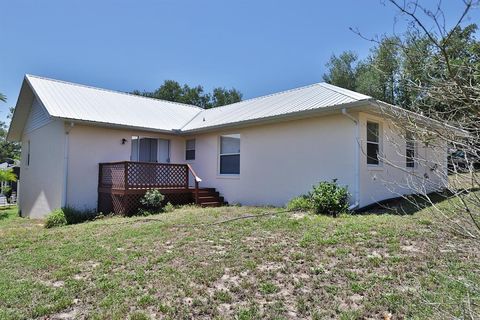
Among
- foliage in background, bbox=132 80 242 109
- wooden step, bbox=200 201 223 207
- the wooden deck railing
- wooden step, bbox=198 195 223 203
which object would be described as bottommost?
wooden step, bbox=200 201 223 207

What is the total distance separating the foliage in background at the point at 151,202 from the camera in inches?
429

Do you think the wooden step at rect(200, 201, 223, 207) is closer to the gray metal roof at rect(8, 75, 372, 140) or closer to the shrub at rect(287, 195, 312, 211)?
the gray metal roof at rect(8, 75, 372, 140)

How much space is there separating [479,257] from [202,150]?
420 inches

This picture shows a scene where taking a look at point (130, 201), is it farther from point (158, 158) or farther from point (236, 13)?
point (236, 13)

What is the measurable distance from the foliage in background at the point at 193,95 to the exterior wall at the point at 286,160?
2677cm

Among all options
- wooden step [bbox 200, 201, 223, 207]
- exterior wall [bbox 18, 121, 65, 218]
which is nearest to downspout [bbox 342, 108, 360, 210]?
wooden step [bbox 200, 201, 223, 207]

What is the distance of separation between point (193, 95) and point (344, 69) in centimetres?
1776

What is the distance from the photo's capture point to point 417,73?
82.9 inches

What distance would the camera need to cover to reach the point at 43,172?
13.2 m

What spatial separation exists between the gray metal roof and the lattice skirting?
266cm

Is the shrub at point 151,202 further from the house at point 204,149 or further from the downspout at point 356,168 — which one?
the downspout at point 356,168

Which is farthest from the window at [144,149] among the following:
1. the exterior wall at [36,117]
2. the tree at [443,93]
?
the tree at [443,93]

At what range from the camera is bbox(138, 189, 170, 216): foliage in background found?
35.7 feet

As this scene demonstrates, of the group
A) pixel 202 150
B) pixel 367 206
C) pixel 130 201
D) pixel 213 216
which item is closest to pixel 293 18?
pixel 213 216
